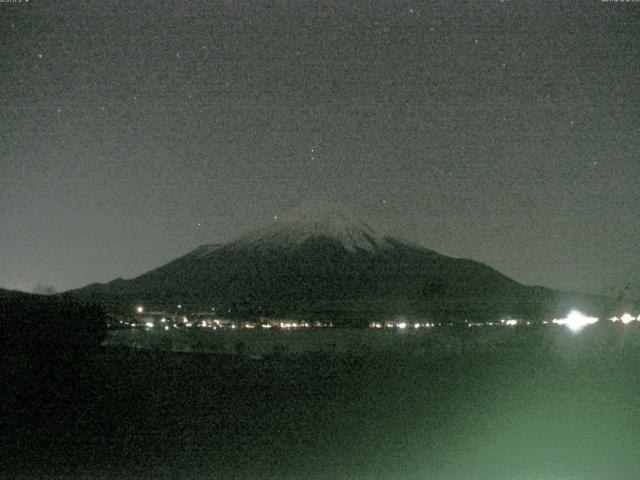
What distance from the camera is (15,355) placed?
1595 cm

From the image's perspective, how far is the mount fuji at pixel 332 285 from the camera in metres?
81.4

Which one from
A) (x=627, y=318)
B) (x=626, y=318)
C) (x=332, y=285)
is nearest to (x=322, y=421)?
(x=626, y=318)

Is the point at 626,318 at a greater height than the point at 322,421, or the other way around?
the point at 626,318

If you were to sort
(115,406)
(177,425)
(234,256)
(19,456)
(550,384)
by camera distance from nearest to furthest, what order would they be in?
(19,456), (177,425), (115,406), (550,384), (234,256)

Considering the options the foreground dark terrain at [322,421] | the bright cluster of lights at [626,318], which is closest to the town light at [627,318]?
the bright cluster of lights at [626,318]

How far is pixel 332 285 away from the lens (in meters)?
120

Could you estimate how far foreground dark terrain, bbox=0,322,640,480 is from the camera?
11.4 m

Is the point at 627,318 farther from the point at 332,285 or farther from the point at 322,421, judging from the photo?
the point at 332,285

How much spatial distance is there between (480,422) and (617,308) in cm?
2682

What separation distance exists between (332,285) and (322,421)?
105 metres

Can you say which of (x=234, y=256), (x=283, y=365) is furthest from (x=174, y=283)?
Result: (x=283, y=365)

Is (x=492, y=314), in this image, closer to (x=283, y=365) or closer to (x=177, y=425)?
(x=283, y=365)

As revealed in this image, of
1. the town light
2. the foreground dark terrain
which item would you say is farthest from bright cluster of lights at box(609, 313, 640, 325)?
the foreground dark terrain

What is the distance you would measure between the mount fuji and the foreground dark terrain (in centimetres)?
4553
